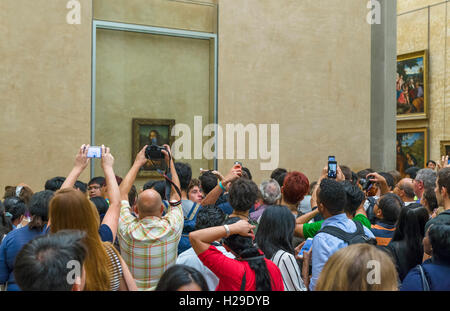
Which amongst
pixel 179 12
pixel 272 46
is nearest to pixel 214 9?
pixel 179 12

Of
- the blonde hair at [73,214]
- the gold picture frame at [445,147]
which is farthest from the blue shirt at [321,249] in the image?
the gold picture frame at [445,147]

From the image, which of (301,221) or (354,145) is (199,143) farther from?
(301,221)

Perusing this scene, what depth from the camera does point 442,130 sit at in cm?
2164

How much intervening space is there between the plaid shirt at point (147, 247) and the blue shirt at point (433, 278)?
178 centimetres

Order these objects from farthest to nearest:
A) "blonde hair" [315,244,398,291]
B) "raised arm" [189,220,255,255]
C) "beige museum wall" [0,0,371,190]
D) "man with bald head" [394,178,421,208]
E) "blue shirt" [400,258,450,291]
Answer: "beige museum wall" [0,0,371,190] < "man with bald head" [394,178,421,208] < "raised arm" [189,220,255,255] < "blue shirt" [400,258,450,291] < "blonde hair" [315,244,398,291]

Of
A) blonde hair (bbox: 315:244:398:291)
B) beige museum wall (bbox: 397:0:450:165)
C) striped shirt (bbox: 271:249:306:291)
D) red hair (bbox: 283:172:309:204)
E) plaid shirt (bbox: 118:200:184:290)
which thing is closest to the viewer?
blonde hair (bbox: 315:244:398:291)

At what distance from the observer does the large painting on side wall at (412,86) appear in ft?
73.0

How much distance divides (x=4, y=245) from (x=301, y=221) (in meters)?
2.80

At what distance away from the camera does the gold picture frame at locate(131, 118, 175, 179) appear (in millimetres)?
12828

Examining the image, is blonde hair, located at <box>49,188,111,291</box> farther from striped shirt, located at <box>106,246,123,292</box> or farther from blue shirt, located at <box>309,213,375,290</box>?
blue shirt, located at <box>309,213,375,290</box>

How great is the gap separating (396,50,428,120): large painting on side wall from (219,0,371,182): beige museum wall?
7320 millimetres

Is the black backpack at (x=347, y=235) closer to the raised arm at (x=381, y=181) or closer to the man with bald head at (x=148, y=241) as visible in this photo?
the man with bald head at (x=148, y=241)

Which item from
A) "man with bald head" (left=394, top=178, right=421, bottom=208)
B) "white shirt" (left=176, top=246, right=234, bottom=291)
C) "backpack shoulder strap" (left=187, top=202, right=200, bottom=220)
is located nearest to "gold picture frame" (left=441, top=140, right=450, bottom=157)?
"man with bald head" (left=394, top=178, right=421, bottom=208)

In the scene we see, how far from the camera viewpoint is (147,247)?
12.5ft
